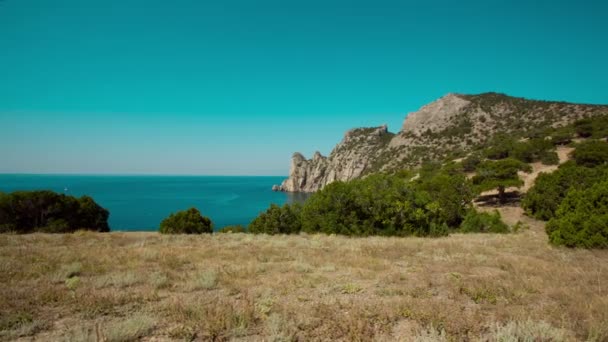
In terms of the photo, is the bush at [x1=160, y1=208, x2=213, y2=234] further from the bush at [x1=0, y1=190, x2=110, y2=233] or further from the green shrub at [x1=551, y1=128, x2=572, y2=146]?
the green shrub at [x1=551, y1=128, x2=572, y2=146]

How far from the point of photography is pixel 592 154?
40.4 metres

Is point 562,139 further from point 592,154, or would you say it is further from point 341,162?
point 341,162

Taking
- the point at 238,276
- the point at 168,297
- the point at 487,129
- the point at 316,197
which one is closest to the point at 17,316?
the point at 168,297

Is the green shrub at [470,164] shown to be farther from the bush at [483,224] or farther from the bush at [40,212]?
the bush at [40,212]

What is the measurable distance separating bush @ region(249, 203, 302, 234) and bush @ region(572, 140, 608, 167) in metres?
44.8

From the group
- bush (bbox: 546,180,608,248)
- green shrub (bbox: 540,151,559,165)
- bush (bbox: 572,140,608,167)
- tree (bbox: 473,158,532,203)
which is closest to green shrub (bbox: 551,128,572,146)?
green shrub (bbox: 540,151,559,165)

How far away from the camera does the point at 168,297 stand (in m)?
7.43

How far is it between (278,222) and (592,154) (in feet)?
156

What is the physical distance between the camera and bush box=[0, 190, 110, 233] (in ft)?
98.4

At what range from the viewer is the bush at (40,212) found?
98.4 ft

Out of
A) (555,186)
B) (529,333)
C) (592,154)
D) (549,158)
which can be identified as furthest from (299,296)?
(549,158)

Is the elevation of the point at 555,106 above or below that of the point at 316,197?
above

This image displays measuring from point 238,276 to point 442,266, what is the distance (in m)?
8.12

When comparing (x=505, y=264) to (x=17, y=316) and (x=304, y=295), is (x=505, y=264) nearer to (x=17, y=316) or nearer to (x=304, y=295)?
(x=304, y=295)
